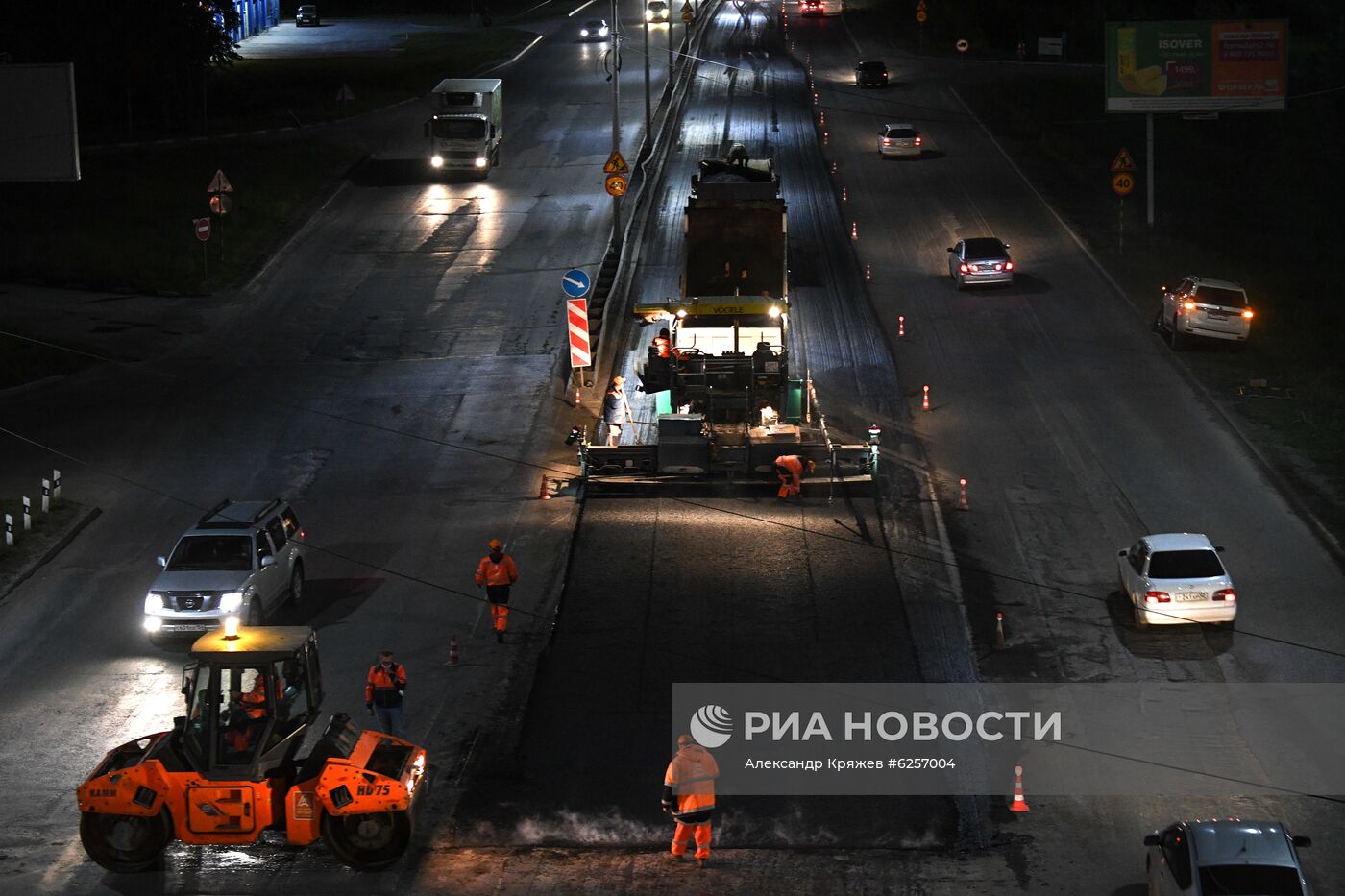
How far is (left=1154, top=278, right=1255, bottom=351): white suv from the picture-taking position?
3956 cm

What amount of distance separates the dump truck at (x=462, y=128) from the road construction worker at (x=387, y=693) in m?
40.0

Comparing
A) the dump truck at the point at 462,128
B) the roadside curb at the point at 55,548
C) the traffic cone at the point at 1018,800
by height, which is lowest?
the traffic cone at the point at 1018,800

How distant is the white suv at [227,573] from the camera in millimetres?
23891

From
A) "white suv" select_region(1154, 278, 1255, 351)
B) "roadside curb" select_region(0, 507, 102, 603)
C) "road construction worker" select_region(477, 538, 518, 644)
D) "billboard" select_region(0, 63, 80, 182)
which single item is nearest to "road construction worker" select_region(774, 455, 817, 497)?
"road construction worker" select_region(477, 538, 518, 644)

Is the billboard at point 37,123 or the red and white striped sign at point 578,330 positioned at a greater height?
the billboard at point 37,123

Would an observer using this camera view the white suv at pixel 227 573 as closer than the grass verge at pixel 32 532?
Yes

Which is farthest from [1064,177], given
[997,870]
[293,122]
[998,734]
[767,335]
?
[997,870]

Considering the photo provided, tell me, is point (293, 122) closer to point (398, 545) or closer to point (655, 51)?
point (655, 51)

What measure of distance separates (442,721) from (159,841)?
525cm

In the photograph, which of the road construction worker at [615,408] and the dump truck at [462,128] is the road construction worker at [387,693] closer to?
the road construction worker at [615,408]

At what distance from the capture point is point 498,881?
54.9 ft

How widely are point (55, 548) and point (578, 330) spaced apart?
41.2 feet

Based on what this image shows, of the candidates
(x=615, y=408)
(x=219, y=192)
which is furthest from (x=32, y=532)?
(x=219, y=192)

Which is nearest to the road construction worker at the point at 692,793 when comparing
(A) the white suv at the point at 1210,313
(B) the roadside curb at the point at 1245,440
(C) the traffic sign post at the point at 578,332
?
(B) the roadside curb at the point at 1245,440
